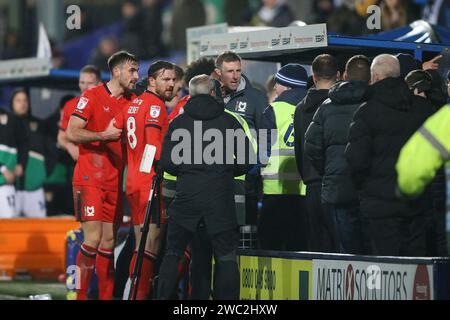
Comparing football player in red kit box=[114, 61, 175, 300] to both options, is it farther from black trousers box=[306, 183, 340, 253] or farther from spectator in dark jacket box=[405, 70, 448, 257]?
spectator in dark jacket box=[405, 70, 448, 257]

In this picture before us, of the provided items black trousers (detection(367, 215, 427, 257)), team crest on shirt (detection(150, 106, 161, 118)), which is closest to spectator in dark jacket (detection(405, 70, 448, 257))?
black trousers (detection(367, 215, 427, 257))

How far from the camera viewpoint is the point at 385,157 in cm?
1099

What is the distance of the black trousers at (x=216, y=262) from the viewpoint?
11617mm

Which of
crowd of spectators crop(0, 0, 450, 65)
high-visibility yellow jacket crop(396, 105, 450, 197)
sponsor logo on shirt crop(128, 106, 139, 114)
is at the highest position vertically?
crowd of spectators crop(0, 0, 450, 65)

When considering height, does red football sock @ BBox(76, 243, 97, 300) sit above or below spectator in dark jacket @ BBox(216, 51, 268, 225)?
below

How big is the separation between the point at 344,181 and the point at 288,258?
0.81 metres

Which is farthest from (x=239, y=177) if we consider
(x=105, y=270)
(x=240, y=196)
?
(x=105, y=270)

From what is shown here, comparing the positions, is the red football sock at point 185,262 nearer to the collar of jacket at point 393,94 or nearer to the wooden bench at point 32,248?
the collar of jacket at point 393,94

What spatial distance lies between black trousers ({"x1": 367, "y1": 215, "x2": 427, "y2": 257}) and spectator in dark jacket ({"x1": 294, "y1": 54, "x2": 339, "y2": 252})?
4.31 feet

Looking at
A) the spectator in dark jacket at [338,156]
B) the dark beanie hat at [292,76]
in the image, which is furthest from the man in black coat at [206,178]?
the dark beanie hat at [292,76]

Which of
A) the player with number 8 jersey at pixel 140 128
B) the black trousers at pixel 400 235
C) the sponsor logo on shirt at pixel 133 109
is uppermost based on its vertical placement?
the sponsor logo on shirt at pixel 133 109

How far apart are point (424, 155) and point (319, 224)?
4.13 meters

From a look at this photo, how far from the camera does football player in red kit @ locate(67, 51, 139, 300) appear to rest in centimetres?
1322

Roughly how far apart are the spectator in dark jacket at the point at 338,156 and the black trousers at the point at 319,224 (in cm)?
46
